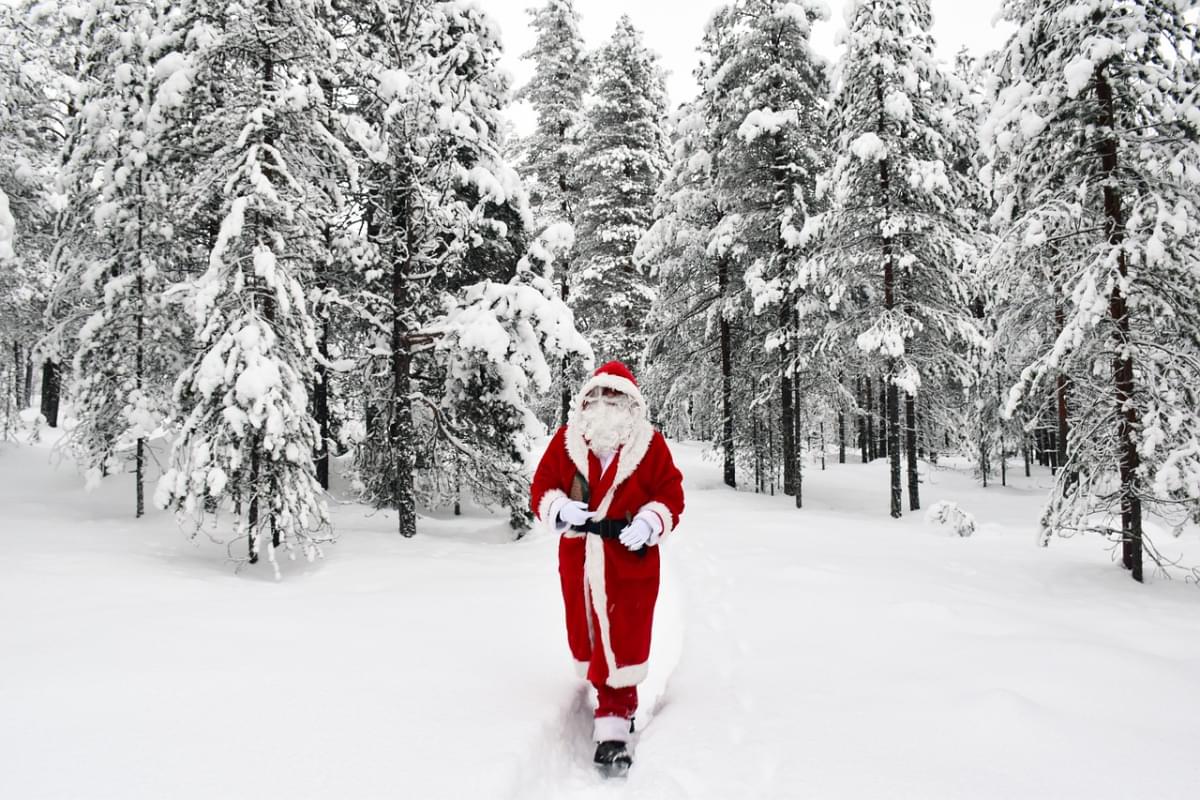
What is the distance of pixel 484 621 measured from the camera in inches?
242

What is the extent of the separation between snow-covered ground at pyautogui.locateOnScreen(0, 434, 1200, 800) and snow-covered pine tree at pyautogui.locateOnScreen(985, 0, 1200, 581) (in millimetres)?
1579

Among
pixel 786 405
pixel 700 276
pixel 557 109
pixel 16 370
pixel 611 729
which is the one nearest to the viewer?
pixel 611 729

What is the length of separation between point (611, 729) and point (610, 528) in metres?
1.22

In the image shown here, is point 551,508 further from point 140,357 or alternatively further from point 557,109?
point 557,109

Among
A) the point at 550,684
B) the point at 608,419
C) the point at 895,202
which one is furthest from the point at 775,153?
the point at 550,684

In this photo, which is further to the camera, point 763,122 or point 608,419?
point 763,122

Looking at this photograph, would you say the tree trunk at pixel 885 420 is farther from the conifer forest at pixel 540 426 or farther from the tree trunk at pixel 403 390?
the tree trunk at pixel 403 390

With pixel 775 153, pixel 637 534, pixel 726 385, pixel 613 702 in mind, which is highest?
pixel 775 153

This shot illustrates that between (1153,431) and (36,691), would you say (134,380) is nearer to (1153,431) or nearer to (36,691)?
(36,691)

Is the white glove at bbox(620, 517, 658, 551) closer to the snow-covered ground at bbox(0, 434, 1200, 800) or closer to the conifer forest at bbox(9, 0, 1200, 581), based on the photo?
the snow-covered ground at bbox(0, 434, 1200, 800)

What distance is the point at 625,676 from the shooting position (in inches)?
158

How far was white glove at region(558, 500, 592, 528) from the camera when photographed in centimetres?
405

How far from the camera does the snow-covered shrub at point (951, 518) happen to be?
42.8 ft

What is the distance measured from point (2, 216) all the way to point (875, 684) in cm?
953
